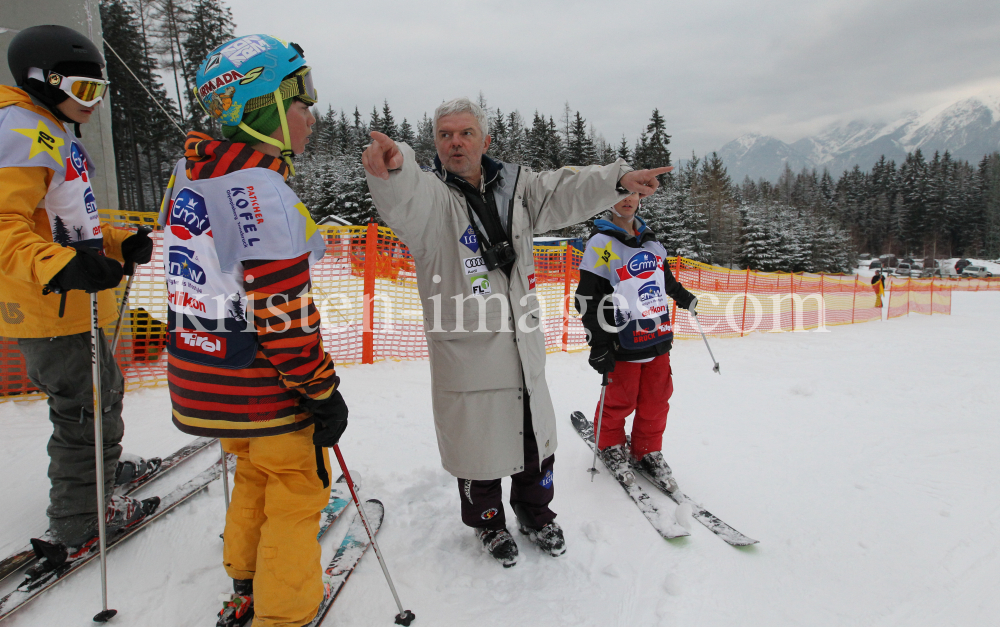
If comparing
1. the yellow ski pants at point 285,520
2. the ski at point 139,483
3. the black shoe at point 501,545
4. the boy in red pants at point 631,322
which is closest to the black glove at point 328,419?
the yellow ski pants at point 285,520

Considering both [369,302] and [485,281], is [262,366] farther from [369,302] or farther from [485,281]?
[369,302]

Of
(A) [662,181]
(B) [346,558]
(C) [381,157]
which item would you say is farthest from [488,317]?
(A) [662,181]

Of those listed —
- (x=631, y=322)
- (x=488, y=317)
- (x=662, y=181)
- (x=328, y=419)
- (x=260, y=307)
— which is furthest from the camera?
(x=662, y=181)

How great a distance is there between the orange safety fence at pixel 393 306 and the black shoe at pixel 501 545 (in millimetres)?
3055

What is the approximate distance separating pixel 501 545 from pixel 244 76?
225 cm

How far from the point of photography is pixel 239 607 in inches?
71.2

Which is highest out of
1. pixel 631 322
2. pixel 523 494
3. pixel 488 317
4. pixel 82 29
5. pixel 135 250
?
pixel 82 29

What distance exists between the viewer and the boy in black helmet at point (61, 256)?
1667mm

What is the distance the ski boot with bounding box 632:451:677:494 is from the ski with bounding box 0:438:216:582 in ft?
9.91

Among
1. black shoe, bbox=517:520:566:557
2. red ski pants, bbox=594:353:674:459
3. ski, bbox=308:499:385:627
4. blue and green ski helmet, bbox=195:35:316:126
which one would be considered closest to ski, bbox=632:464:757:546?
red ski pants, bbox=594:353:674:459

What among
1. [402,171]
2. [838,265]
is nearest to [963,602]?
[402,171]

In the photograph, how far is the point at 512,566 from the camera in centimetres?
227

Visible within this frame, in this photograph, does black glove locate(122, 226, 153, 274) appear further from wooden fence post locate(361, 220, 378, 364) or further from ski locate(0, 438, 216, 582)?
wooden fence post locate(361, 220, 378, 364)

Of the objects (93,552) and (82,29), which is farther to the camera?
(82,29)
